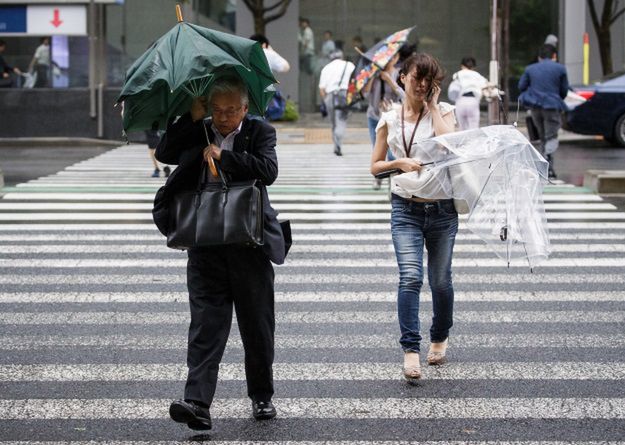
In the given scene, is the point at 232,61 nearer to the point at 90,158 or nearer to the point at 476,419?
the point at 476,419

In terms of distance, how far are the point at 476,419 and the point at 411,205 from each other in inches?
52.1

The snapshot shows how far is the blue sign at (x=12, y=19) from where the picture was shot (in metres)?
26.1

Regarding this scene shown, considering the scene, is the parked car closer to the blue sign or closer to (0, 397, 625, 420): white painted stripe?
the blue sign

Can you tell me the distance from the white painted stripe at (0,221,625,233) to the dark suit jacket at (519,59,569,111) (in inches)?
162

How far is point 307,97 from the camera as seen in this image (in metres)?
32.8

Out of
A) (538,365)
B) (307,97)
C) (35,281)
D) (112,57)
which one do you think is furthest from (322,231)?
(307,97)

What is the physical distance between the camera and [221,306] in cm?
590

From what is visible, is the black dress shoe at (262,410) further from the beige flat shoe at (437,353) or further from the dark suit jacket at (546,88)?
the dark suit jacket at (546,88)

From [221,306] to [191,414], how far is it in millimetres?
548

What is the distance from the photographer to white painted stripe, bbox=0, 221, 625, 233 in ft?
42.4

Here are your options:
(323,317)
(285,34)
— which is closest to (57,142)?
(285,34)

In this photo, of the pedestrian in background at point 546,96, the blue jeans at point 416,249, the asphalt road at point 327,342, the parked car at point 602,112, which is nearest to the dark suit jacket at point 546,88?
the pedestrian in background at point 546,96

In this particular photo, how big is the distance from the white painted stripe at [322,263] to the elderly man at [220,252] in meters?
4.69

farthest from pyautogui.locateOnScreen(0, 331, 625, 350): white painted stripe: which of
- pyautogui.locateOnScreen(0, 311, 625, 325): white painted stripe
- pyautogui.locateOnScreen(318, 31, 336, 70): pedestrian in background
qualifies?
pyautogui.locateOnScreen(318, 31, 336, 70): pedestrian in background
